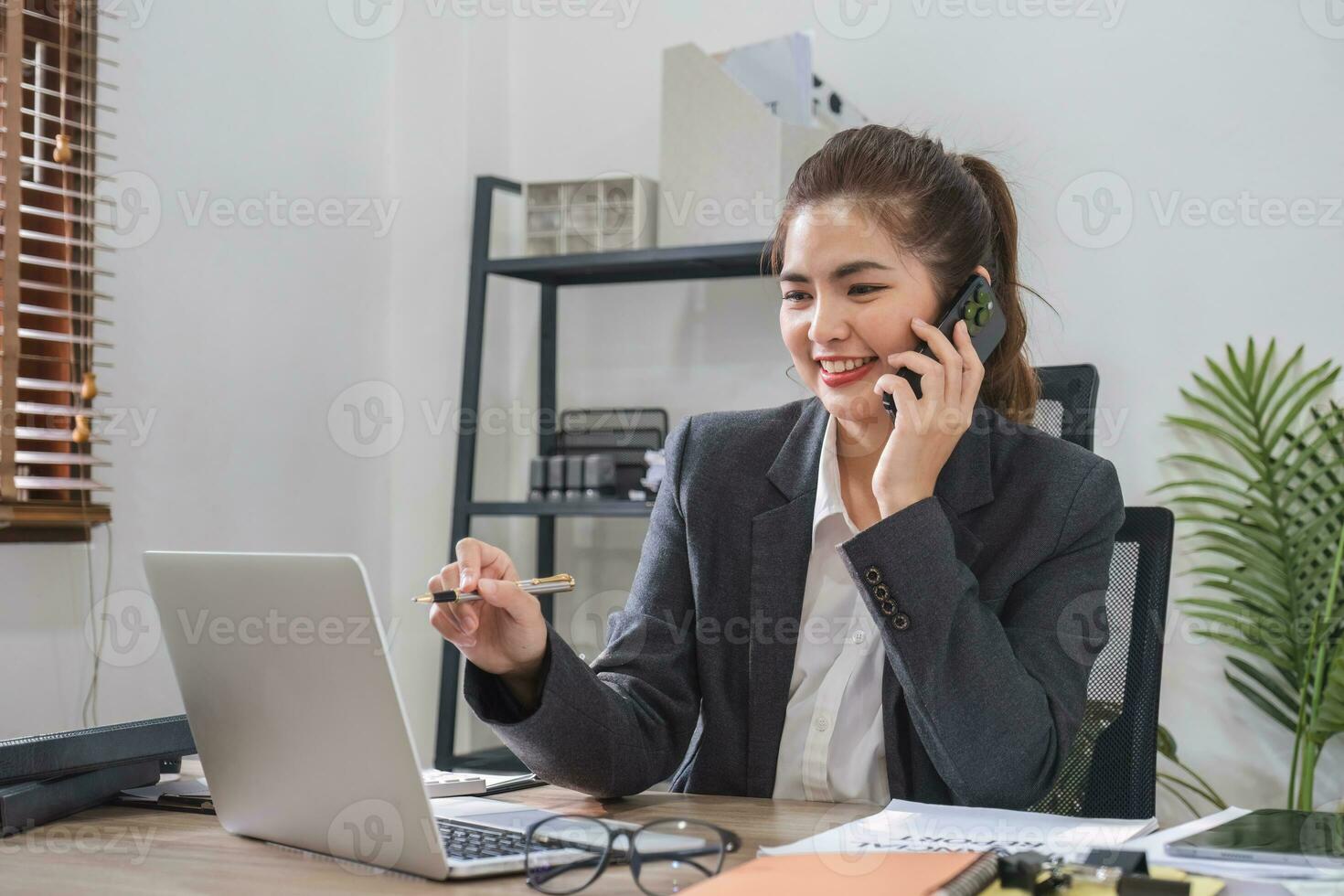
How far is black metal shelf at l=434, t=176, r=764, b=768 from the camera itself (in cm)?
279

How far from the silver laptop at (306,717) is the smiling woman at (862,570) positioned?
0.21 m

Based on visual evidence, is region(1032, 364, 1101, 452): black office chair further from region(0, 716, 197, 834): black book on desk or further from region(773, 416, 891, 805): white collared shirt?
region(0, 716, 197, 834): black book on desk

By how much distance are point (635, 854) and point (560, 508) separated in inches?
77.0

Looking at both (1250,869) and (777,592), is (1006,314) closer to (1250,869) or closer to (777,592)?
(777,592)

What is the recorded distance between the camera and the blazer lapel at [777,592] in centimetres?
139

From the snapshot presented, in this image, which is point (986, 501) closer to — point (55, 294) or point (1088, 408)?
point (1088, 408)

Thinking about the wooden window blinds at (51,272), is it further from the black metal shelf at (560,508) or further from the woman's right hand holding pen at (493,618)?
the woman's right hand holding pen at (493,618)

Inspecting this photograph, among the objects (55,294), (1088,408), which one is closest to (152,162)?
(55,294)

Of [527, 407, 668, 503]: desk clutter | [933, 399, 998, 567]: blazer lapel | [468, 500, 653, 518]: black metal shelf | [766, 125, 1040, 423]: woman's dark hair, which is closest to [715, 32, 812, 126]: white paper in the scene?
[527, 407, 668, 503]: desk clutter

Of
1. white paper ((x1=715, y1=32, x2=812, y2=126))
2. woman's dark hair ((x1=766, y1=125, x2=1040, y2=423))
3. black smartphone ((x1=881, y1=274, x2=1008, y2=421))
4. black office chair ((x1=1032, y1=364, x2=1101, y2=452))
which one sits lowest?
black office chair ((x1=1032, y1=364, x2=1101, y2=452))

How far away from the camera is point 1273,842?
92cm

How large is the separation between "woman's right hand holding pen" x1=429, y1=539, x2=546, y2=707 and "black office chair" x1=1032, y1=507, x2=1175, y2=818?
576 millimetres

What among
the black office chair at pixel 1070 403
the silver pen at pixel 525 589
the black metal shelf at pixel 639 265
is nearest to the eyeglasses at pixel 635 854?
the silver pen at pixel 525 589

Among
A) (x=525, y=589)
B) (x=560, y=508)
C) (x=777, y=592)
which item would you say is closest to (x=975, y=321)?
(x=777, y=592)
